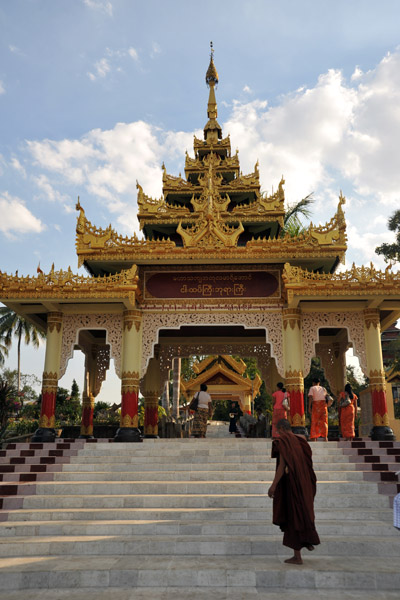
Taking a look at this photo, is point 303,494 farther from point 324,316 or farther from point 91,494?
point 324,316

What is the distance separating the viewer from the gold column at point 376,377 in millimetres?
13117

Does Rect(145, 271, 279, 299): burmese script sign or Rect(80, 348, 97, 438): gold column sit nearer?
Rect(145, 271, 279, 299): burmese script sign

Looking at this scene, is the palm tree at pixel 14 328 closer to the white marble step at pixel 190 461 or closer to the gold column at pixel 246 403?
the gold column at pixel 246 403

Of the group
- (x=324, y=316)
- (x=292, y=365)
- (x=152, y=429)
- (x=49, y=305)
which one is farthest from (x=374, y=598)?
(x=152, y=429)

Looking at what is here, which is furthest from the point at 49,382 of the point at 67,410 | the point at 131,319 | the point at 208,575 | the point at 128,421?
the point at 67,410

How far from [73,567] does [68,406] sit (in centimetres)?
2607

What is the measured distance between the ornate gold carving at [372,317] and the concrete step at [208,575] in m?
8.87

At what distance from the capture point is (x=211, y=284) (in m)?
14.6

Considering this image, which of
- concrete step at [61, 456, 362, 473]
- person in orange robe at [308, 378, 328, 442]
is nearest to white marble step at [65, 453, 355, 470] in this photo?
concrete step at [61, 456, 362, 473]

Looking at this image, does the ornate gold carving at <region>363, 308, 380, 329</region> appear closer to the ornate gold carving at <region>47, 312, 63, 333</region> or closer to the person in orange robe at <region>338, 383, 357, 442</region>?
the person in orange robe at <region>338, 383, 357, 442</region>

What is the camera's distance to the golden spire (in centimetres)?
2145

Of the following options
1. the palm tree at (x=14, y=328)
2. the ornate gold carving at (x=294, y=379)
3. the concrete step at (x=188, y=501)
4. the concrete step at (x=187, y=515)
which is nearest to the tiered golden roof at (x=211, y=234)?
the ornate gold carving at (x=294, y=379)

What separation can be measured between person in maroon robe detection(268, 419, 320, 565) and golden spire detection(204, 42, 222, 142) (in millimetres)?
17429

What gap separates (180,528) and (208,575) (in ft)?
5.63
